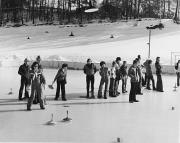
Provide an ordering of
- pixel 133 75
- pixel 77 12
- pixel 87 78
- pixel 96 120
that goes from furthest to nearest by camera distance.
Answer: pixel 77 12 → pixel 87 78 → pixel 133 75 → pixel 96 120

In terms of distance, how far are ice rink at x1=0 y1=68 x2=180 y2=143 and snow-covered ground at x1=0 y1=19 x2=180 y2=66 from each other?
1752 centimetres

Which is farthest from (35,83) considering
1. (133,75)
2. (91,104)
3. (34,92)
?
(133,75)

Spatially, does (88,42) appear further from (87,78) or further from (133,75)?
(133,75)

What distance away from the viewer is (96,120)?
38.4ft

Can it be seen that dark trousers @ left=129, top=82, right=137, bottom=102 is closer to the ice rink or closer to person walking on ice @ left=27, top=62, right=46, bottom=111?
the ice rink

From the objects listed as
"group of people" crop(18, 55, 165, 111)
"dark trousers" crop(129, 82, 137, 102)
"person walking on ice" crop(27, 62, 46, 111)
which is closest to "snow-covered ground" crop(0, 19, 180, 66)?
"group of people" crop(18, 55, 165, 111)

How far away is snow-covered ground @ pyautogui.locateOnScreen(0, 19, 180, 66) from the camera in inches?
1503

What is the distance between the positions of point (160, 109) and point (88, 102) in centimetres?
271

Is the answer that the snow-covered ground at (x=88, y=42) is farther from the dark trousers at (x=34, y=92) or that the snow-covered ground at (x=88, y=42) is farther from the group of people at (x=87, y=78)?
the dark trousers at (x=34, y=92)

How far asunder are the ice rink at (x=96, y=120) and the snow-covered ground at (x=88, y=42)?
1752 cm

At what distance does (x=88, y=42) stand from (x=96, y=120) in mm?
37162

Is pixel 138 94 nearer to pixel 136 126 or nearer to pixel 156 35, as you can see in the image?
pixel 136 126

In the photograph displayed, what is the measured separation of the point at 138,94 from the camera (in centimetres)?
1717

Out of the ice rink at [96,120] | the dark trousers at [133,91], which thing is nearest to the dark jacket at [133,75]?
the dark trousers at [133,91]
